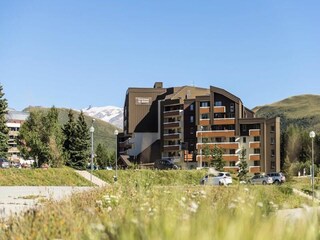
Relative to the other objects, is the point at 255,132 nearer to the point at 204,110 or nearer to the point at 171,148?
the point at 204,110

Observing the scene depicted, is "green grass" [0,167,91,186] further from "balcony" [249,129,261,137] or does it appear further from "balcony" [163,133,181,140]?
"balcony" [163,133,181,140]

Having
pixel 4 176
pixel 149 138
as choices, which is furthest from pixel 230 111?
pixel 4 176

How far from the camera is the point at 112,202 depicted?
370 inches

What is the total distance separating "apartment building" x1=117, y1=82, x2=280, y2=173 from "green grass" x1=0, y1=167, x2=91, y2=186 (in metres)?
40.1

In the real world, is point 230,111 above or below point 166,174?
above

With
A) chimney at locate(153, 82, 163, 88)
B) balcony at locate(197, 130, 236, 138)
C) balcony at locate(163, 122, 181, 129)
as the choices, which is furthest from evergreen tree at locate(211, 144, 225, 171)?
chimney at locate(153, 82, 163, 88)

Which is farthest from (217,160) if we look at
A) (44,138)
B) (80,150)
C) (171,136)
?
(171,136)

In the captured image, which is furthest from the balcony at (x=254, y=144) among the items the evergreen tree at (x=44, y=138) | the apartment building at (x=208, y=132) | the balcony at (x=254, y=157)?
the evergreen tree at (x=44, y=138)

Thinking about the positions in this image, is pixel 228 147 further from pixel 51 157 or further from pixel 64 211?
pixel 64 211

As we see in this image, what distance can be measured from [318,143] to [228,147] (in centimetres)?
3729

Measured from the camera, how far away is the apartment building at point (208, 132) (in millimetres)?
85375

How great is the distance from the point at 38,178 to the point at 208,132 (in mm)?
54795

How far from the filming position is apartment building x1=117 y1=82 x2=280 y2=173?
8538 cm

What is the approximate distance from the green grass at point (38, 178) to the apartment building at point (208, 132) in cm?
4008
